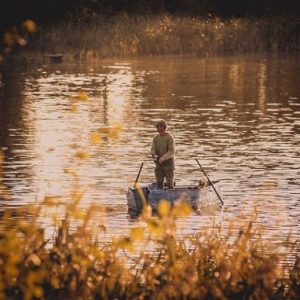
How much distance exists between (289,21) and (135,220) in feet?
168

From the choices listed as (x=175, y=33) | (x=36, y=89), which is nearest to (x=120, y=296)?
(x=36, y=89)

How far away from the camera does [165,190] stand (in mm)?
21953

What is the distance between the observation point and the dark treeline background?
76938mm

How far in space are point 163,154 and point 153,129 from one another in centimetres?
1525

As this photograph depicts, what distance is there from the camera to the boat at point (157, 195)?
2197cm

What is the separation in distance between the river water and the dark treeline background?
499 inches

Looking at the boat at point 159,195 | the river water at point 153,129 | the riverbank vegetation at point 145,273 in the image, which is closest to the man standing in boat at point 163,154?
the boat at point 159,195

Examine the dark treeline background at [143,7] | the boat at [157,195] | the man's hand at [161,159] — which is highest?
the man's hand at [161,159]

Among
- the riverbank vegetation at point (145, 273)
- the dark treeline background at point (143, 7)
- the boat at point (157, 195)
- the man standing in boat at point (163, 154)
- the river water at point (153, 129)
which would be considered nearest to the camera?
the riverbank vegetation at point (145, 273)

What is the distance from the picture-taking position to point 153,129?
123ft

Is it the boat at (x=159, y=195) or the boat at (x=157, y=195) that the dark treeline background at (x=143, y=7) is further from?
the boat at (x=157, y=195)

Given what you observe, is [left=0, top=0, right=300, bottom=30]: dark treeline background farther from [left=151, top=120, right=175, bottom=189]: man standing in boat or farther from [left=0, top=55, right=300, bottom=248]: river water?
[left=151, top=120, right=175, bottom=189]: man standing in boat

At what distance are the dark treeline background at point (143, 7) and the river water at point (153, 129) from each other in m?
12.7

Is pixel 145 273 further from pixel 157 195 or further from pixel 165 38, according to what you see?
pixel 165 38
